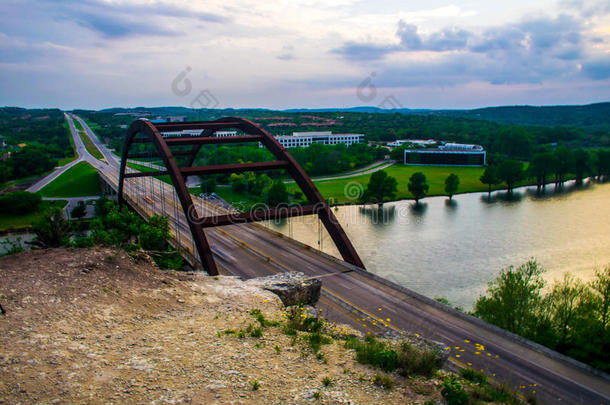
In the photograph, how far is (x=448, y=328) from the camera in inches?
544

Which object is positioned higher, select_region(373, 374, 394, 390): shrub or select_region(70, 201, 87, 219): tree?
Answer: select_region(373, 374, 394, 390): shrub

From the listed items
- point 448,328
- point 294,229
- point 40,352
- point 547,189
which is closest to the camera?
point 40,352

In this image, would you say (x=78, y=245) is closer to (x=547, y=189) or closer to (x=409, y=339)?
(x=409, y=339)

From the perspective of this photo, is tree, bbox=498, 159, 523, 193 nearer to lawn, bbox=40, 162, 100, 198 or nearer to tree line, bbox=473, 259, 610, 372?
tree line, bbox=473, 259, 610, 372

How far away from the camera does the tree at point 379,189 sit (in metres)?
55.4

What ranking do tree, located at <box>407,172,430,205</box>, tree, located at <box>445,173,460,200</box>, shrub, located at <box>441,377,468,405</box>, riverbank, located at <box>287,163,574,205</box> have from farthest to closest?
tree, located at <box>445,173,460,200</box> < riverbank, located at <box>287,163,574,205</box> < tree, located at <box>407,172,430,205</box> < shrub, located at <box>441,377,468,405</box>

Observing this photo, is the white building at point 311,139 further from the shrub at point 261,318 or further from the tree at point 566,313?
the shrub at point 261,318

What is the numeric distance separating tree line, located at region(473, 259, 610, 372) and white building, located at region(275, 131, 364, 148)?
91276 millimetres

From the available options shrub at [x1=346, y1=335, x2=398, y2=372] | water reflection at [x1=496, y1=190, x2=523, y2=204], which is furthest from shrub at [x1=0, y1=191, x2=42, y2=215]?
water reflection at [x1=496, y1=190, x2=523, y2=204]

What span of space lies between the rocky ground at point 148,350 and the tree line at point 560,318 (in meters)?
11.0

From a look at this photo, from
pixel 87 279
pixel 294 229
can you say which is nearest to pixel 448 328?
pixel 87 279

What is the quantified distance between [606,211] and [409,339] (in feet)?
165

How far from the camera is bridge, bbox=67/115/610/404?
11.2 meters

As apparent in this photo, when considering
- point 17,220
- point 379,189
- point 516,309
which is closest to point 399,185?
point 379,189
